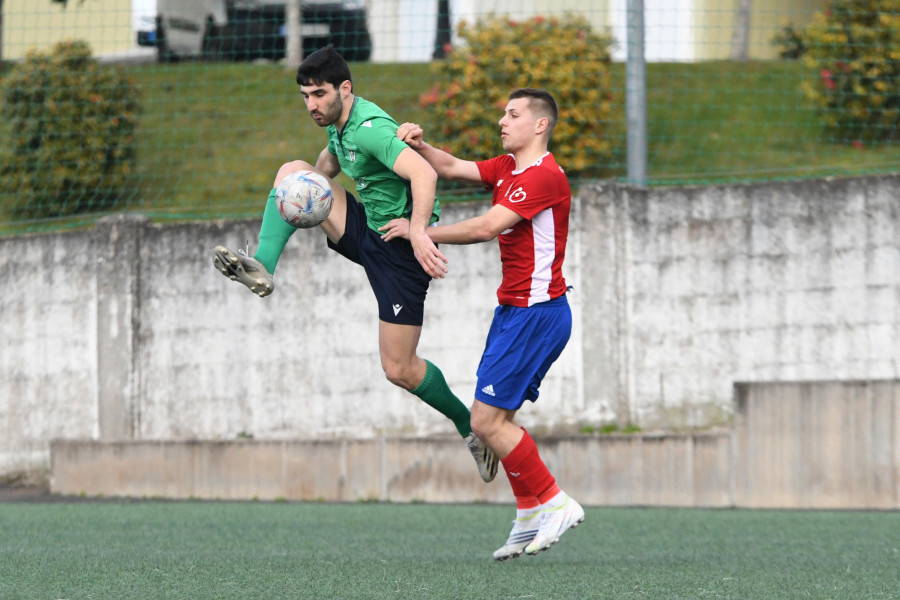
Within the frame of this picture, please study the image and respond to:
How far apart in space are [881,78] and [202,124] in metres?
7.10

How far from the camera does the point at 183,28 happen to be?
13.0 meters

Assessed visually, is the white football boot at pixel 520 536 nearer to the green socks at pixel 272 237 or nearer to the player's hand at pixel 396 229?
the player's hand at pixel 396 229

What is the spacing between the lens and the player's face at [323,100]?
4930mm

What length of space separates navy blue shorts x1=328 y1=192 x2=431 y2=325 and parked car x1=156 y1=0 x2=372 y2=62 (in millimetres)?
5726

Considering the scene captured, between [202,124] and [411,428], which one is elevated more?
[202,124]

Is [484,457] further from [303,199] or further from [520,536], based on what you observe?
[303,199]

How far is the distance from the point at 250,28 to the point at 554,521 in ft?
28.6

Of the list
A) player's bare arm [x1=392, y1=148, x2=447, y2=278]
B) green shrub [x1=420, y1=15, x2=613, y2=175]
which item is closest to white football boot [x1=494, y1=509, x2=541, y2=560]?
player's bare arm [x1=392, y1=148, x2=447, y2=278]

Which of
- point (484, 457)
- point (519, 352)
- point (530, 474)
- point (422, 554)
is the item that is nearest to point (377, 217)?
point (519, 352)

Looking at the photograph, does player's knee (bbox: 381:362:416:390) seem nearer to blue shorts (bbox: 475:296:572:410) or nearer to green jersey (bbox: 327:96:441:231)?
blue shorts (bbox: 475:296:572:410)

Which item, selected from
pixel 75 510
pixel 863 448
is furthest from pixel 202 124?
pixel 863 448

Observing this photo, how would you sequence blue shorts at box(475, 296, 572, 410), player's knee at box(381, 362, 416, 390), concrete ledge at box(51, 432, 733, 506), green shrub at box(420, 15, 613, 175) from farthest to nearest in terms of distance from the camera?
green shrub at box(420, 15, 613, 175), concrete ledge at box(51, 432, 733, 506), player's knee at box(381, 362, 416, 390), blue shorts at box(475, 296, 572, 410)

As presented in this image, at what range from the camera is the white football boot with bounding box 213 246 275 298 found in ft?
15.3

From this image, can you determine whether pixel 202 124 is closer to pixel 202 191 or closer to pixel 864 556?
pixel 202 191
